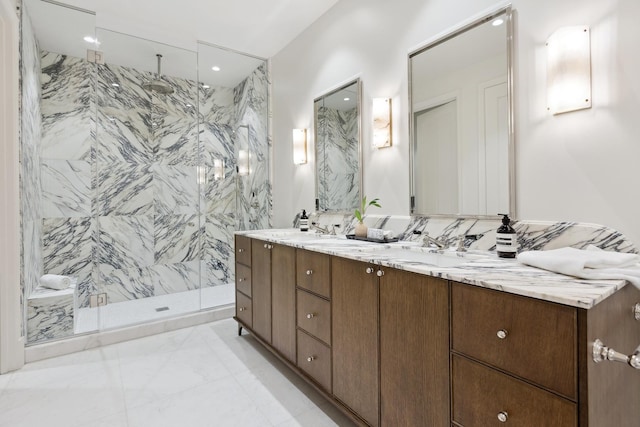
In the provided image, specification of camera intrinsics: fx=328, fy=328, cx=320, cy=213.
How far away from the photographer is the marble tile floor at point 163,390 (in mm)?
1765

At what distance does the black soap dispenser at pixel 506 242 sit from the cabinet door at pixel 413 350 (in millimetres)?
508

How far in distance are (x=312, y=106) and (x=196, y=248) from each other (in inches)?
96.4

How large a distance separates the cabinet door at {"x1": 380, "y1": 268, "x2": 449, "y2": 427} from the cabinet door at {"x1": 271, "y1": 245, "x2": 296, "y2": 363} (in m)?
0.78

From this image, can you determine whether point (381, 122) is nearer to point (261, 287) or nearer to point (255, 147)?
point (261, 287)

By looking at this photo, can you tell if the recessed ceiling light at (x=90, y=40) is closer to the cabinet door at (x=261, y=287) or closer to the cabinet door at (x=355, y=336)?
the cabinet door at (x=261, y=287)

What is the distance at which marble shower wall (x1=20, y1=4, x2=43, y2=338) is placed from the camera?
8.03 ft

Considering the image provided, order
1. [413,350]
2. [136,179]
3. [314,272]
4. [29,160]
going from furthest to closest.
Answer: [136,179] → [29,160] → [314,272] → [413,350]

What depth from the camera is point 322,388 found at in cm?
179

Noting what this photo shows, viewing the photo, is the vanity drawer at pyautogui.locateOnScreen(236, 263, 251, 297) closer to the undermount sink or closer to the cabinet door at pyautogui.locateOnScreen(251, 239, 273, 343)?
the cabinet door at pyautogui.locateOnScreen(251, 239, 273, 343)

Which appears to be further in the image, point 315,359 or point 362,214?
point 362,214

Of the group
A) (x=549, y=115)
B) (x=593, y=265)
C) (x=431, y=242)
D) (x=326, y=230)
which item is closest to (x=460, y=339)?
(x=593, y=265)

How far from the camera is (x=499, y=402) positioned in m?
0.97

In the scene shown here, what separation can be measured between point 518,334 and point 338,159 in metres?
1.99

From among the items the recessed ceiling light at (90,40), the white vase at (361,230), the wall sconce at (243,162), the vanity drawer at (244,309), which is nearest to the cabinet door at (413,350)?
the white vase at (361,230)
